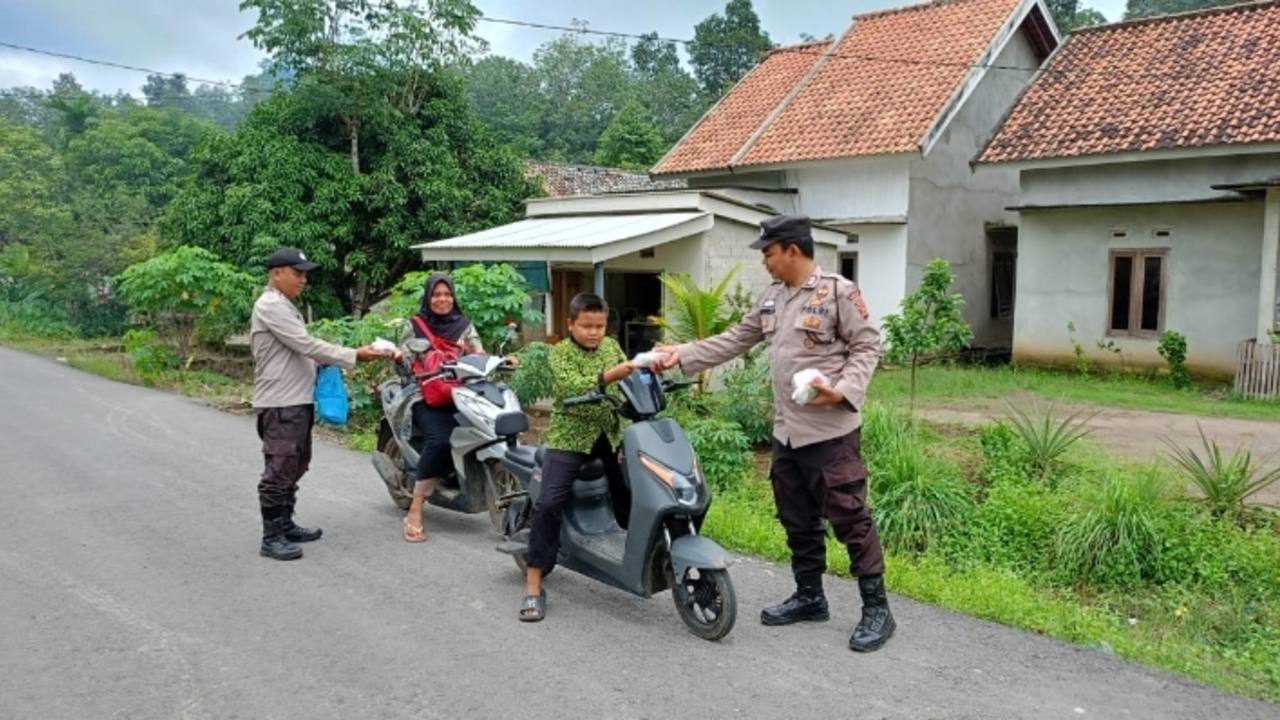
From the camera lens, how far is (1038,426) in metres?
8.23

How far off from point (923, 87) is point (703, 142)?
15.7 ft

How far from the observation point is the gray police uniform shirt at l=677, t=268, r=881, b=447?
4.06m

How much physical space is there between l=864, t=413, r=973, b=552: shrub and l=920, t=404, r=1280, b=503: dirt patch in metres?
2.65

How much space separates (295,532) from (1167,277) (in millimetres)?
13791

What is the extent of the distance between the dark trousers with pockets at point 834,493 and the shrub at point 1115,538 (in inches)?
90.3

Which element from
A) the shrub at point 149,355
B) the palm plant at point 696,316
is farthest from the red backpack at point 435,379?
the shrub at point 149,355

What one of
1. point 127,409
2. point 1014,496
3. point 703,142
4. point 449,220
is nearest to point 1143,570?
point 1014,496

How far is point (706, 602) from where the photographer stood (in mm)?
4230

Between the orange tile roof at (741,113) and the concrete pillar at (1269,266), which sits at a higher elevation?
the orange tile roof at (741,113)

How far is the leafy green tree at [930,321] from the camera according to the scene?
877cm

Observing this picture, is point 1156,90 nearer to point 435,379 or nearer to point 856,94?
point 856,94

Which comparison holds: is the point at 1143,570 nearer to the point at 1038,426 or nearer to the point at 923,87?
the point at 1038,426

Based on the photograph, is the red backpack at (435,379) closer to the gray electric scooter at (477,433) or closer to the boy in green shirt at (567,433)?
the gray electric scooter at (477,433)

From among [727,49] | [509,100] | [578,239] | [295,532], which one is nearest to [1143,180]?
[578,239]
